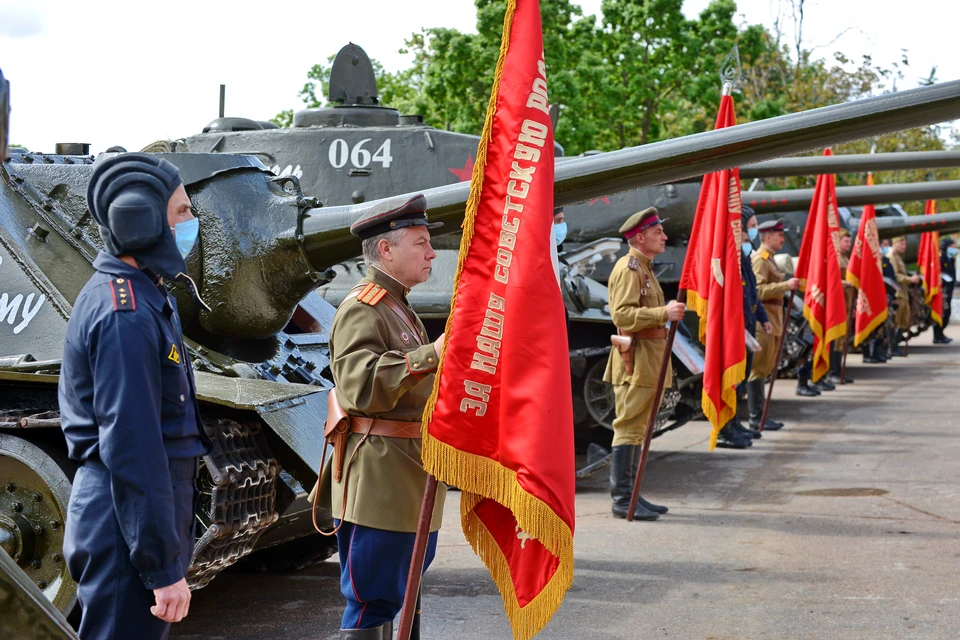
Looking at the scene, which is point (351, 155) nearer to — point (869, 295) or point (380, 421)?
point (380, 421)

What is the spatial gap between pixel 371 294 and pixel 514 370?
686mm

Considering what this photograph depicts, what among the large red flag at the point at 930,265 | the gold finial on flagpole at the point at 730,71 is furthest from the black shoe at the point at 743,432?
the large red flag at the point at 930,265

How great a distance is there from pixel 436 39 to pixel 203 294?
60.6ft

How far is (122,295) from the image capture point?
2949 mm

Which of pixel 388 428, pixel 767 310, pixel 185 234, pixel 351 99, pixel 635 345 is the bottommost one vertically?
pixel 767 310

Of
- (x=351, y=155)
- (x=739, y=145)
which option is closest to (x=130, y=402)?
(x=739, y=145)

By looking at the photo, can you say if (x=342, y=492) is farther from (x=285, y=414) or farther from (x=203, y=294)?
(x=203, y=294)

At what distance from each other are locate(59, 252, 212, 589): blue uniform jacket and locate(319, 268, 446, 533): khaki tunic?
2.82 ft

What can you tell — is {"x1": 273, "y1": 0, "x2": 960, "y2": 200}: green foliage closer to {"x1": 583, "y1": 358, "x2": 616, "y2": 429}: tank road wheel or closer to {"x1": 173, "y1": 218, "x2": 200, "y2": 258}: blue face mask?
{"x1": 583, "y1": 358, "x2": 616, "y2": 429}: tank road wheel

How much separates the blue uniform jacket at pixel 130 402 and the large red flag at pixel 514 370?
0.87 meters

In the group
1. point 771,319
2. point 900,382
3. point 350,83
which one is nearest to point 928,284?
point 900,382

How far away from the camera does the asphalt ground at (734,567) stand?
213 inches

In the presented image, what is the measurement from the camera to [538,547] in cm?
363

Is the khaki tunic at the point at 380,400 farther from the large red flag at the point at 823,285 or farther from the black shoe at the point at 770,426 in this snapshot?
the large red flag at the point at 823,285
